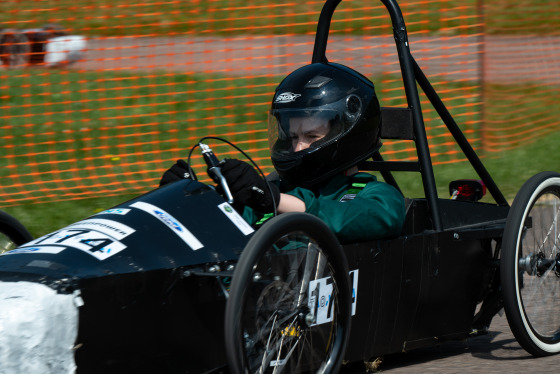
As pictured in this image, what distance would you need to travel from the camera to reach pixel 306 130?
4.41 m

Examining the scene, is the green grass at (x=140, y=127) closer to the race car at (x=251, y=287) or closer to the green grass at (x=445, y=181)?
the green grass at (x=445, y=181)

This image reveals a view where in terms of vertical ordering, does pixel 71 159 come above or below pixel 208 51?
below

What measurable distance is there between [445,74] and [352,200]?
8.15 metres

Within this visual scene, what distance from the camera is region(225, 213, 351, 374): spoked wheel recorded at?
338 cm

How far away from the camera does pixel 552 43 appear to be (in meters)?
13.5

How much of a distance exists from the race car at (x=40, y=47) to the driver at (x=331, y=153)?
277 inches

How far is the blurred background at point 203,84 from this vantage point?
9.47m

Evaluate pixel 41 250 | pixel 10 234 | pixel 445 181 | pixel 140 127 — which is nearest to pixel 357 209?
pixel 41 250

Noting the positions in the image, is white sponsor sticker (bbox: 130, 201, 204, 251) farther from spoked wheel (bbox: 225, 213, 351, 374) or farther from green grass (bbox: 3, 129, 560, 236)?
green grass (bbox: 3, 129, 560, 236)

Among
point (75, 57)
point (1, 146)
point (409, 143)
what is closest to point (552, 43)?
point (409, 143)

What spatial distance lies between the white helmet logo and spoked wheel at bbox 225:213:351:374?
93cm

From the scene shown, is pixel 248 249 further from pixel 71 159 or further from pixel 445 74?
pixel 445 74

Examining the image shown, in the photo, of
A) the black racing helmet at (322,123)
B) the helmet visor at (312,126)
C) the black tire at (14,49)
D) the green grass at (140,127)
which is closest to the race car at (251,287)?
the black racing helmet at (322,123)

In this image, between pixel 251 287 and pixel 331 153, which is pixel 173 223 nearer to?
pixel 251 287
